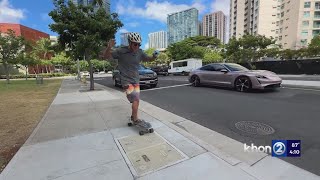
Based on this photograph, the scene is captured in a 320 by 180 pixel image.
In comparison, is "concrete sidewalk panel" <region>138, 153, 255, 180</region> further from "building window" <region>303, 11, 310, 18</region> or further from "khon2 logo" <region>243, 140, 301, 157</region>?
"building window" <region>303, 11, 310, 18</region>

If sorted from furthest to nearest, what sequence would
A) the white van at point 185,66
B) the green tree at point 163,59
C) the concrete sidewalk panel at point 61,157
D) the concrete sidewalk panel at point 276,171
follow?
1. the green tree at point 163,59
2. the white van at point 185,66
3. the concrete sidewalk panel at point 61,157
4. the concrete sidewalk panel at point 276,171

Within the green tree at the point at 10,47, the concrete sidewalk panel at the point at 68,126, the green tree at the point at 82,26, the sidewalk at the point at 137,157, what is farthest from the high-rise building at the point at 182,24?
the sidewalk at the point at 137,157

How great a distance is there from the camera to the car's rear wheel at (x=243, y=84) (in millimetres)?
8695

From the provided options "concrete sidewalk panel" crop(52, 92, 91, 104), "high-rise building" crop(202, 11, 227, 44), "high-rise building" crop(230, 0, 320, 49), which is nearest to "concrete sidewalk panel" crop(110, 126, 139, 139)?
"concrete sidewalk panel" crop(52, 92, 91, 104)

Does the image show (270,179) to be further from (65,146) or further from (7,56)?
(7,56)

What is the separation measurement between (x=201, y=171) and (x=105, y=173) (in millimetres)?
1179

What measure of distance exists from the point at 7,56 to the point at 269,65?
3072 centimetres

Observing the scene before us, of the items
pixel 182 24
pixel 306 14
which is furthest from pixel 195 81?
pixel 182 24

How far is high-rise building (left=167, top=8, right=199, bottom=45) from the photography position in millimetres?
95188

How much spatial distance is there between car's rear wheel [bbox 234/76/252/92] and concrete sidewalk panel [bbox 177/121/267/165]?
5.10m

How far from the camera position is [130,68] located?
4.07 meters

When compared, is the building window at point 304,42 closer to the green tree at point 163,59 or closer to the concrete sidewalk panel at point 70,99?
the green tree at point 163,59

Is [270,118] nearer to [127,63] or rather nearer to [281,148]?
[281,148]

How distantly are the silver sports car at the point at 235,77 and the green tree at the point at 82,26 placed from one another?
543 centimetres
